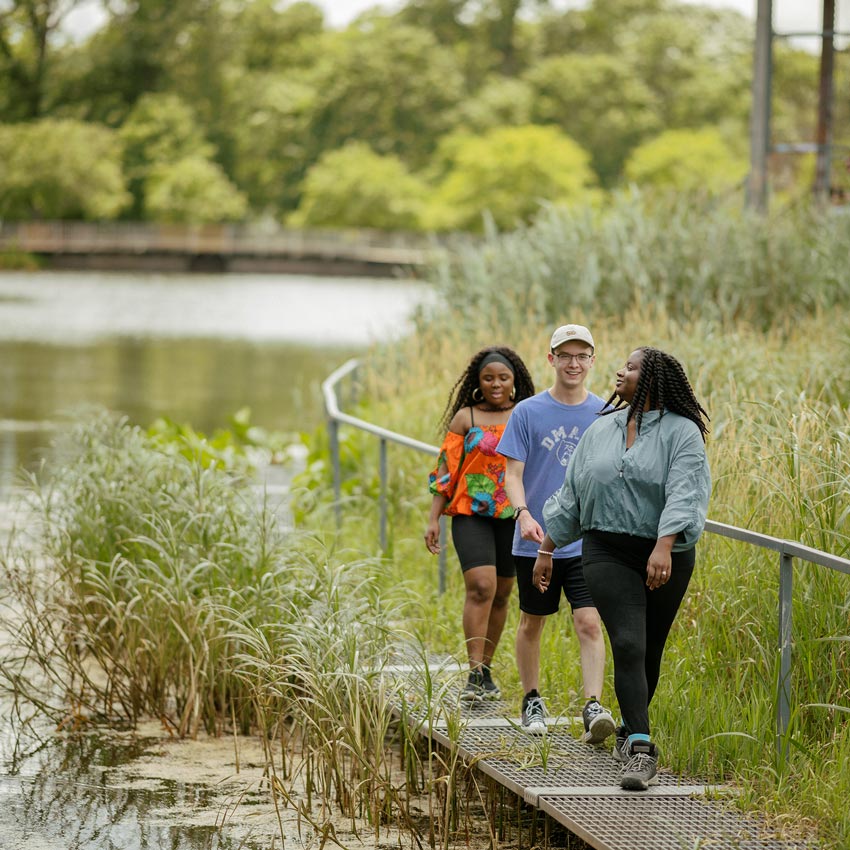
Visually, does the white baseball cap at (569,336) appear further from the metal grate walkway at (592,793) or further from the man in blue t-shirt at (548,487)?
the metal grate walkway at (592,793)

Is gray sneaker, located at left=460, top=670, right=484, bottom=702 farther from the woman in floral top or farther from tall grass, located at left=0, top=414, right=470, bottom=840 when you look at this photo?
tall grass, located at left=0, top=414, right=470, bottom=840

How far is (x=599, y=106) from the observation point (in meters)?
87.5

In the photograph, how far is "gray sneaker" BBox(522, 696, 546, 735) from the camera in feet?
17.7

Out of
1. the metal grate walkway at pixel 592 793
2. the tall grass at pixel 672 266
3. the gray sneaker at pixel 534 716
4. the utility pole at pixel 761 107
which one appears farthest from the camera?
the utility pole at pixel 761 107

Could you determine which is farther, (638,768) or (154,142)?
(154,142)

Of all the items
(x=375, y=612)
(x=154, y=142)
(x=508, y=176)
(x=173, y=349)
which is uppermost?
(x=154, y=142)

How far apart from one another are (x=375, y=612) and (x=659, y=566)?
1.67 m

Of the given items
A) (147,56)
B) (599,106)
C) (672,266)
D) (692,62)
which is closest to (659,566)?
(672,266)

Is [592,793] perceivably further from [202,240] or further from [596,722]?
[202,240]

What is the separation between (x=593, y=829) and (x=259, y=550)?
2.75 meters

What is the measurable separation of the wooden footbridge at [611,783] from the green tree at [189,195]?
78025 millimetres

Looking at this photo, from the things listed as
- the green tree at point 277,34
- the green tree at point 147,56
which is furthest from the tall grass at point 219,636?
the green tree at point 277,34

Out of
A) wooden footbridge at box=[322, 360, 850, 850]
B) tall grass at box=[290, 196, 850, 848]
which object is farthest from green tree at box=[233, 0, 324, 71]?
wooden footbridge at box=[322, 360, 850, 850]

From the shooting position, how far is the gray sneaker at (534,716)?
540 centimetres
